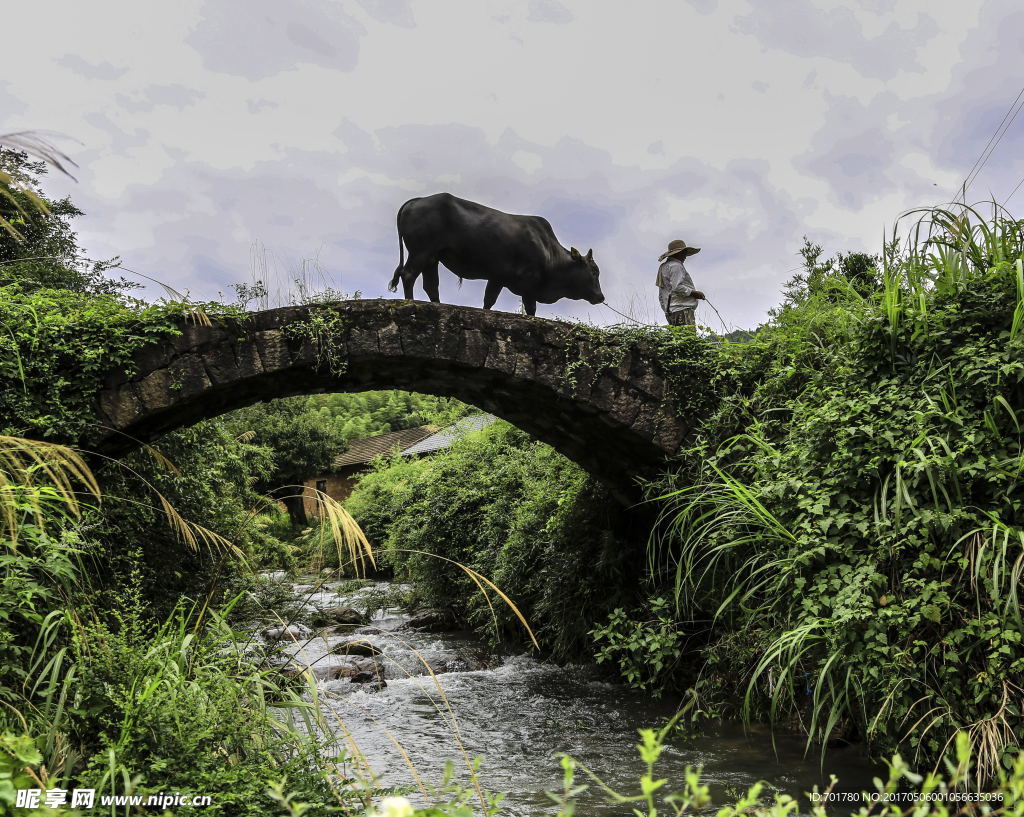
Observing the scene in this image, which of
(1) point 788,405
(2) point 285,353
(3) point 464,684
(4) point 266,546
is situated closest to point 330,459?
(4) point 266,546

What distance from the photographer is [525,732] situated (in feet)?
17.7

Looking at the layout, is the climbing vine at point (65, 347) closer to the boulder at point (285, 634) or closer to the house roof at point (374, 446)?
the boulder at point (285, 634)

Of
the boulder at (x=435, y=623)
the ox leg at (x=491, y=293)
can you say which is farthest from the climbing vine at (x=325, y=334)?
the boulder at (x=435, y=623)

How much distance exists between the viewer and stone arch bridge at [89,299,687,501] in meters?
4.86

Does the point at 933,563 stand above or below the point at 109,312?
below

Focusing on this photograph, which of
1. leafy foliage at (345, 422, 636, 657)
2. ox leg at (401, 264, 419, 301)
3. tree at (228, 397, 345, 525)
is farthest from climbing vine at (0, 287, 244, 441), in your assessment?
tree at (228, 397, 345, 525)

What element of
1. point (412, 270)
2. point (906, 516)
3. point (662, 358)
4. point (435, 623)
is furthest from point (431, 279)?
point (435, 623)

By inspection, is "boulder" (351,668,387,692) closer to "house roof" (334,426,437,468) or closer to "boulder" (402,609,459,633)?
"boulder" (402,609,459,633)

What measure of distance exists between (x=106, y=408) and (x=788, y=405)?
171 inches

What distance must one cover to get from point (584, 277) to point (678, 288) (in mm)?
857

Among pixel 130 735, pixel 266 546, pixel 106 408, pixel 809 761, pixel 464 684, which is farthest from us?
pixel 266 546

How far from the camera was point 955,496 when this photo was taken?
10.8 ft

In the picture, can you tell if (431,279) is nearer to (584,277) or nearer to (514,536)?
(584,277)

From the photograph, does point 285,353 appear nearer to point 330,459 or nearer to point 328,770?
point 328,770
